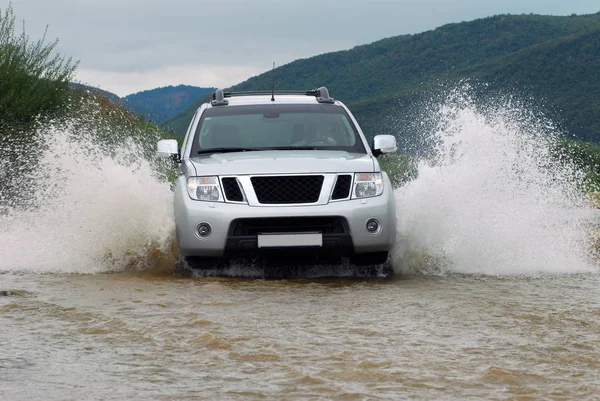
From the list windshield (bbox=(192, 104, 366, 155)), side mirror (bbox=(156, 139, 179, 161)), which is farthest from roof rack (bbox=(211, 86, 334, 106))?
side mirror (bbox=(156, 139, 179, 161))

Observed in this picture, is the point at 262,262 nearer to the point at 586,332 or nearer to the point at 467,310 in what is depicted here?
the point at 467,310

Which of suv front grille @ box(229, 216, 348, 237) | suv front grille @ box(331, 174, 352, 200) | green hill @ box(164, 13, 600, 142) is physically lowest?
suv front grille @ box(229, 216, 348, 237)

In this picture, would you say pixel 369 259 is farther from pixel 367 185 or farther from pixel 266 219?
pixel 266 219

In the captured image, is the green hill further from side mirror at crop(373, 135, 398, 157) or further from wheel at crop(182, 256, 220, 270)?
wheel at crop(182, 256, 220, 270)

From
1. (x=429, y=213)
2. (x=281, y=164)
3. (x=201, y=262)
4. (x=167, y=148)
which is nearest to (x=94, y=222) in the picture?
(x=167, y=148)

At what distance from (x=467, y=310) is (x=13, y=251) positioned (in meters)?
5.75

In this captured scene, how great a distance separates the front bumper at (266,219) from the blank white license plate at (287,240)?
0.07 m

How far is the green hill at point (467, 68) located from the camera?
4766 inches

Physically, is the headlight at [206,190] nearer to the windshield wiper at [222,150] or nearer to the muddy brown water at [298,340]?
the muddy brown water at [298,340]

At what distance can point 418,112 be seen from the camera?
133125 mm

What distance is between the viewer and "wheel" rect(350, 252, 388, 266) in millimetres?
9055

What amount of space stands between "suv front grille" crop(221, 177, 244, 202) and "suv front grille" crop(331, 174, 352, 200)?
0.77 metres

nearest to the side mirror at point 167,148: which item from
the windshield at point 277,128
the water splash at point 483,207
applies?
the windshield at point 277,128

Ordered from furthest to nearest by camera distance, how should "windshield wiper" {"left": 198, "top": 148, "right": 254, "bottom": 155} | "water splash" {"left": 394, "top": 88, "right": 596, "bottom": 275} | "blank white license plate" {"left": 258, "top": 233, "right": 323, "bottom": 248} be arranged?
"water splash" {"left": 394, "top": 88, "right": 596, "bottom": 275} < "windshield wiper" {"left": 198, "top": 148, "right": 254, "bottom": 155} < "blank white license plate" {"left": 258, "top": 233, "right": 323, "bottom": 248}
